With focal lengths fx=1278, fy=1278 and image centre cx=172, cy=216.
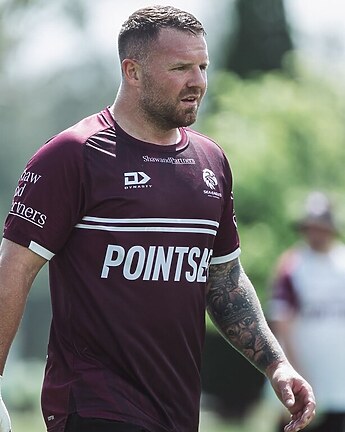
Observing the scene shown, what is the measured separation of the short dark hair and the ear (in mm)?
24

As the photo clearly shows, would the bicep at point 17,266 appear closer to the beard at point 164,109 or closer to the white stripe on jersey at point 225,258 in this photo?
the beard at point 164,109

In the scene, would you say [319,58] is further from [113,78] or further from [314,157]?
[113,78]

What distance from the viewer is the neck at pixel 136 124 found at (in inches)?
203

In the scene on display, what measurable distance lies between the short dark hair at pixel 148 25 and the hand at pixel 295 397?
1.42 meters

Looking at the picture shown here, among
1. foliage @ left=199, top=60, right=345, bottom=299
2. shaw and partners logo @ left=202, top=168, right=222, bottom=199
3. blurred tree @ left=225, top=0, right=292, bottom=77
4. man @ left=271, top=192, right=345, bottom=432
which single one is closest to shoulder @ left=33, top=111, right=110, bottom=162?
Answer: shaw and partners logo @ left=202, top=168, right=222, bottom=199

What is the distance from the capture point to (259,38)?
2758cm

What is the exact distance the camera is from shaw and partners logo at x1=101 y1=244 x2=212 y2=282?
16.2ft

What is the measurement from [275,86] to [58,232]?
1367cm

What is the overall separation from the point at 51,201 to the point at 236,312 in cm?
107

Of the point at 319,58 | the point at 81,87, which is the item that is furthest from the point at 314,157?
the point at 81,87

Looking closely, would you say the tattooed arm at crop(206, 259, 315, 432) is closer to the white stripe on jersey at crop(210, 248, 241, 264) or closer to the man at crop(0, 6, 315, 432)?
the white stripe on jersey at crop(210, 248, 241, 264)

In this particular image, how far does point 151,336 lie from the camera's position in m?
5.01

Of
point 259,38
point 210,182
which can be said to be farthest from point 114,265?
point 259,38

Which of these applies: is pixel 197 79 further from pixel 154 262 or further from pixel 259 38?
pixel 259 38
